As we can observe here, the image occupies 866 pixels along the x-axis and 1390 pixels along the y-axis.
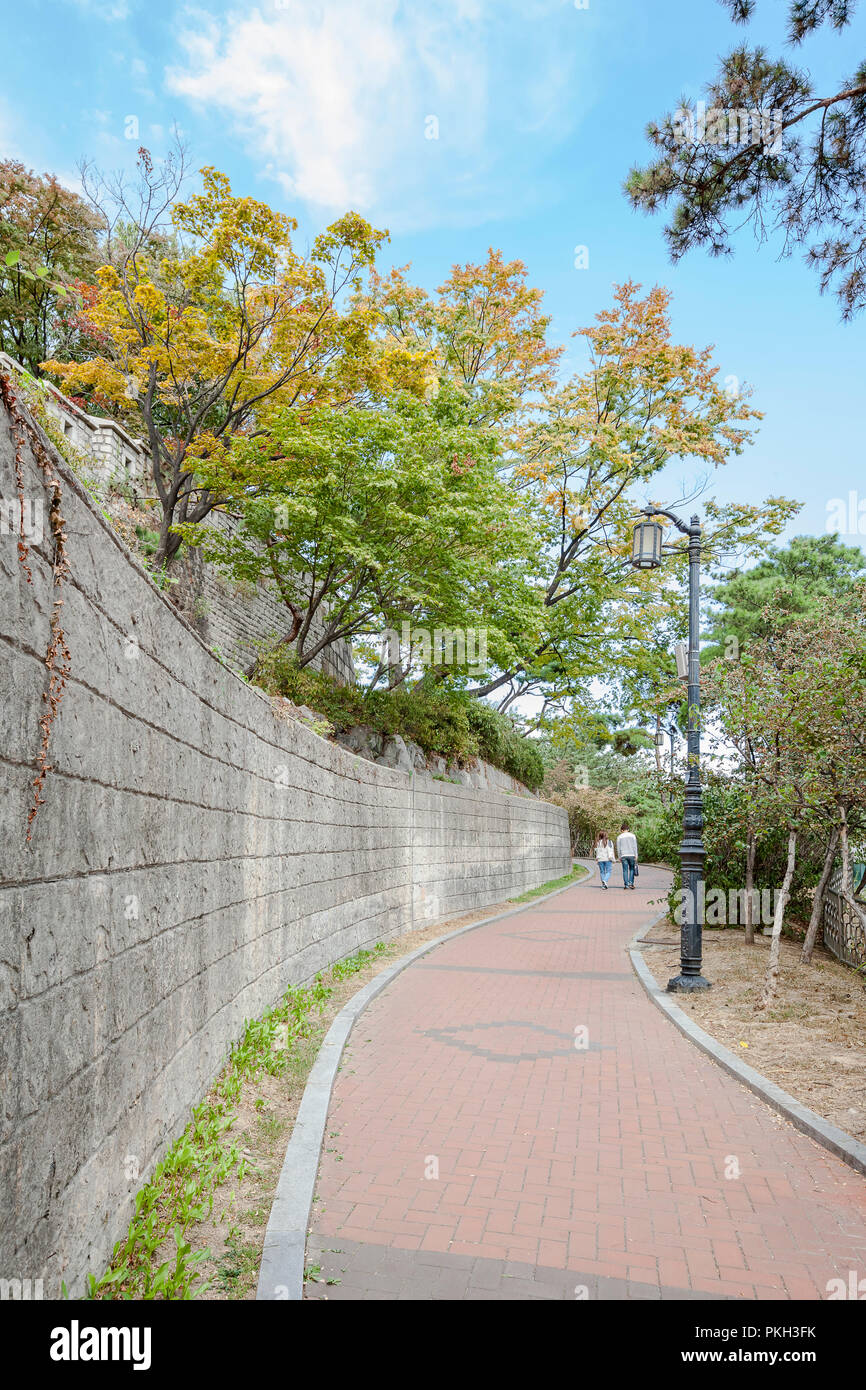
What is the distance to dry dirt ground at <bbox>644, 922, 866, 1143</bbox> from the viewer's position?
Result: 6.27 meters

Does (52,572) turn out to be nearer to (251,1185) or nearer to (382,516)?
(251,1185)

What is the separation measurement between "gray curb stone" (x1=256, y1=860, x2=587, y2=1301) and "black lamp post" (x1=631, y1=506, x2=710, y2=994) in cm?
430

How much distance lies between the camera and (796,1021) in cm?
840

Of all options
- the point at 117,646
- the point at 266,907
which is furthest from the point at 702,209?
the point at 266,907

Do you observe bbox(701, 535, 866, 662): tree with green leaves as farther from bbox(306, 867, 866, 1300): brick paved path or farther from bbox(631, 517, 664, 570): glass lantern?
bbox(306, 867, 866, 1300): brick paved path

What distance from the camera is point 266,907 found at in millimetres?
6945

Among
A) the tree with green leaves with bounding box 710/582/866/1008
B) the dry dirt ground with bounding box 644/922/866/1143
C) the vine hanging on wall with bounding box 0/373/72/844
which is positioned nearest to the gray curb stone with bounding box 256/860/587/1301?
the vine hanging on wall with bounding box 0/373/72/844

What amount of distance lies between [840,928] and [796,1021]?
511 centimetres

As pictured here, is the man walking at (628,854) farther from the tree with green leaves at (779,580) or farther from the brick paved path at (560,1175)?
the brick paved path at (560,1175)

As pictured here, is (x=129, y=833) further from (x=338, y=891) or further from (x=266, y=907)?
(x=338, y=891)

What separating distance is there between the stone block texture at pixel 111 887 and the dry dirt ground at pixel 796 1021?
13.3 ft
